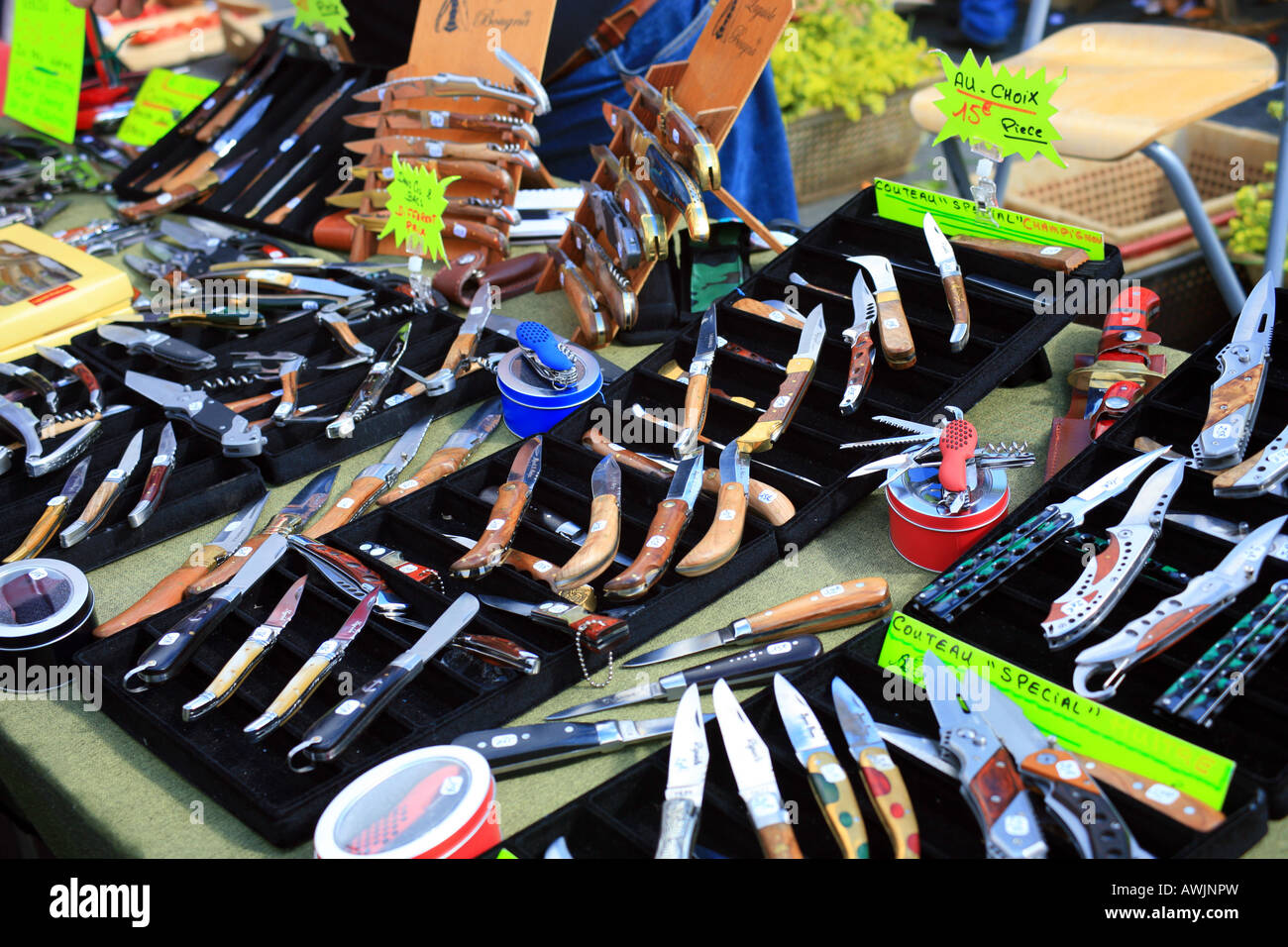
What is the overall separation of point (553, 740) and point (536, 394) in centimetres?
72

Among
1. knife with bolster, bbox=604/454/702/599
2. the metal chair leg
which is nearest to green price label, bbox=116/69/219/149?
knife with bolster, bbox=604/454/702/599

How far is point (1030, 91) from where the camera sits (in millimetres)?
1852

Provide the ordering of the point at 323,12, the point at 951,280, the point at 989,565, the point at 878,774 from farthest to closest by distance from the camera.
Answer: the point at 323,12, the point at 951,280, the point at 989,565, the point at 878,774

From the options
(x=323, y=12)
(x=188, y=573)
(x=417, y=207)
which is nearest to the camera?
(x=188, y=573)

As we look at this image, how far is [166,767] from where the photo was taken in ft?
4.53

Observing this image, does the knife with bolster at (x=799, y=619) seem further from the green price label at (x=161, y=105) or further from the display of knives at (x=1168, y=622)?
the green price label at (x=161, y=105)

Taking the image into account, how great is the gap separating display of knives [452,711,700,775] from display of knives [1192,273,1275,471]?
82cm

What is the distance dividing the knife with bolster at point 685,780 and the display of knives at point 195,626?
2.12ft

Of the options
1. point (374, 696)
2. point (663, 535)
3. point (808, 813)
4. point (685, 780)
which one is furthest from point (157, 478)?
point (808, 813)

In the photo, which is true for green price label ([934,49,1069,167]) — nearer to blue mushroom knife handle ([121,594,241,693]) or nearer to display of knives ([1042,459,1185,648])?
display of knives ([1042,459,1185,648])

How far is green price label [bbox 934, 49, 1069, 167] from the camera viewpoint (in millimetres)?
1854

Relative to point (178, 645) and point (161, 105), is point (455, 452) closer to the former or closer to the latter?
point (178, 645)

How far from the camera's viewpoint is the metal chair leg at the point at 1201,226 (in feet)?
9.46

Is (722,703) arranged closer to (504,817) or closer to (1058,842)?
(504,817)
